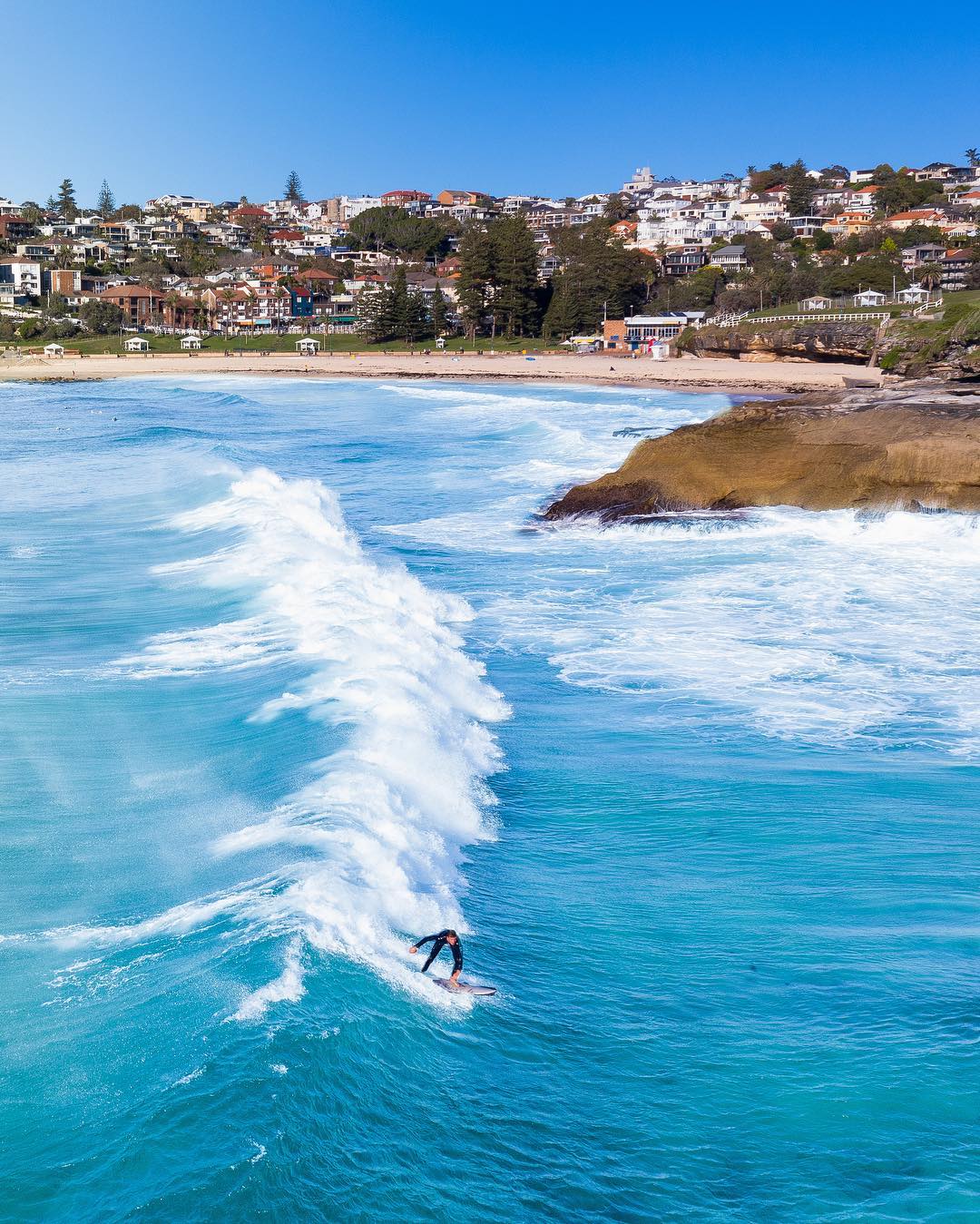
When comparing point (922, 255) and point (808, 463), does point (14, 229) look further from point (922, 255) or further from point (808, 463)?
point (808, 463)

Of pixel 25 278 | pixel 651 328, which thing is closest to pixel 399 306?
pixel 651 328

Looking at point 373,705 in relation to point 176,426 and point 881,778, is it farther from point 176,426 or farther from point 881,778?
point 176,426

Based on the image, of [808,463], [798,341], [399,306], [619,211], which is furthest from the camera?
[619,211]

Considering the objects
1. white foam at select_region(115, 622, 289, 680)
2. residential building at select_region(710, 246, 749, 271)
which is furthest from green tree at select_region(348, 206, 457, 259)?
white foam at select_region(115, 622, 289, 680)

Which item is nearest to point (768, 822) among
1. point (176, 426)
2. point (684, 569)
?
point (684, 569)

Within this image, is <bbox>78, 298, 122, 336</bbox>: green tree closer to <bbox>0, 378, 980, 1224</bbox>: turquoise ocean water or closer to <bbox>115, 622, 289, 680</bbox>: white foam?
<bbox>0, 378, 980, 1224</bbox>: turquoise ocean water

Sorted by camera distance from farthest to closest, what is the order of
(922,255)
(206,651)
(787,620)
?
(922,255) < (787,620) < (206,651)
